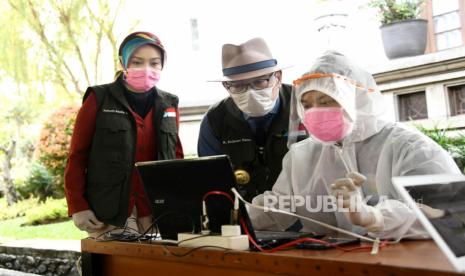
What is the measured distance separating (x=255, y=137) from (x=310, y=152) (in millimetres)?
470

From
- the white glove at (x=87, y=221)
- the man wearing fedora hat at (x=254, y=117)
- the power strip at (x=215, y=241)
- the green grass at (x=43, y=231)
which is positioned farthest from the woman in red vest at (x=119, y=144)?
the green grass at (x=43, y=231)

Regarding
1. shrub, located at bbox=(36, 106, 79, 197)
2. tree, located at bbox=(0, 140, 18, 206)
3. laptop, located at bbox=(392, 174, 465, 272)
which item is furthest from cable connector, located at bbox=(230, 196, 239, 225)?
tree, located at bbox=(0, 140, 18, 206)

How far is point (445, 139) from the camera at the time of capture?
3.92m

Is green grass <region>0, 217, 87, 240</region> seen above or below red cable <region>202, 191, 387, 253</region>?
below

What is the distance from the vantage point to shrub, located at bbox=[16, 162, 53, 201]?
8250mm

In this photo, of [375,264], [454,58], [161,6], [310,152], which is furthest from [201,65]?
[375,264]

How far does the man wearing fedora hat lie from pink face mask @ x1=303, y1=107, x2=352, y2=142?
57 centimetres

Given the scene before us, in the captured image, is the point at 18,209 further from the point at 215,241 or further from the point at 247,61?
the point at 215,241

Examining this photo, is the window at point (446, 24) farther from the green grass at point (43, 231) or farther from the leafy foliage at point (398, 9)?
the green grass at point (43, 231)

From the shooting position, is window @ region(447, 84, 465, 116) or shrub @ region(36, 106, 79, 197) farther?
shrub @ region(36, 106, 79, 197)

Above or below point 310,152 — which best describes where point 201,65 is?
above

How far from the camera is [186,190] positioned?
1687mm

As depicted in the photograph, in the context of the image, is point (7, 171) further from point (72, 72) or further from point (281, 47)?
point (281, 47)

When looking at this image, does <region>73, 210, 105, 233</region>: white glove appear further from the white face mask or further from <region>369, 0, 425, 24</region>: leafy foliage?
<region>369, 0, 425, 24</region>: leafy foliage
